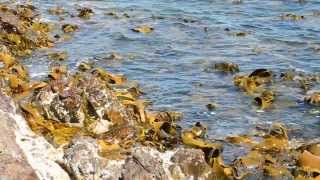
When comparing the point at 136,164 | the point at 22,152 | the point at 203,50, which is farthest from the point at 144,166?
the point at 203,50

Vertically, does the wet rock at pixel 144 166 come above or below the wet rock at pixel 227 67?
above

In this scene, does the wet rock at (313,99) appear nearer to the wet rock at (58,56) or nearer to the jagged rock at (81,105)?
the jagged rock at (81,105)

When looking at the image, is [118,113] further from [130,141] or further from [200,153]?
[200,153]

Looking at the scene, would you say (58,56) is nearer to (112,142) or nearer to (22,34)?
(22,34)

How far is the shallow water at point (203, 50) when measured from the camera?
8.91 meters

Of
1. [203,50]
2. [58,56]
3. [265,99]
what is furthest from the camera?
[203,50]

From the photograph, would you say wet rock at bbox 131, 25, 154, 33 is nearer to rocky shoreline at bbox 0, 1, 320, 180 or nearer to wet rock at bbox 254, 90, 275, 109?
rocky shoreline at bbox 0, 1, 320, 180

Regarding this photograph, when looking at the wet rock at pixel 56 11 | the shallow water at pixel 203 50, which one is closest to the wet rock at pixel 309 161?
the shallow water at pixel 203 50

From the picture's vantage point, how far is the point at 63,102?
24.8 feet

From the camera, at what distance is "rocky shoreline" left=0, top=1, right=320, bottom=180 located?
5.72 meters

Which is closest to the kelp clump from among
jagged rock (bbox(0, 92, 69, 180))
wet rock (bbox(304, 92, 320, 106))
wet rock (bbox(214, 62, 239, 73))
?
wet rock (bbox(214, 62, 239, 73))

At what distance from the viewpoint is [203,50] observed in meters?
12.6

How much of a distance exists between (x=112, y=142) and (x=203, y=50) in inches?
249

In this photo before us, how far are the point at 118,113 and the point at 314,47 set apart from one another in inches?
260
